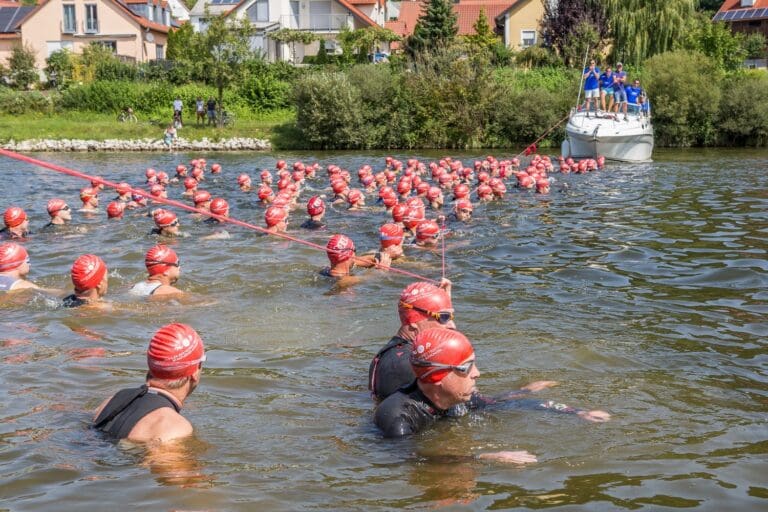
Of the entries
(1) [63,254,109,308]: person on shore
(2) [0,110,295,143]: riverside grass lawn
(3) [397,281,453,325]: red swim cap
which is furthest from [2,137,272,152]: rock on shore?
(3) [397,281,453,325]: red swim cap

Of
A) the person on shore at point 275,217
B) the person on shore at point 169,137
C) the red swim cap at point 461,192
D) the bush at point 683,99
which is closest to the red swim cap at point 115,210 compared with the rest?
the person on shore at point 275,217

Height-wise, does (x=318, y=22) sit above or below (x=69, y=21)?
below

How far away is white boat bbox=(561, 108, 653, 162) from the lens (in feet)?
104

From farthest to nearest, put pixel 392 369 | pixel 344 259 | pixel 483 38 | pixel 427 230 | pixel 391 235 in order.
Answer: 1. pixel 483 38
2. pixel 427 230
3. pixel 391 235
4. pixel 344 259
5. pixel 392 369

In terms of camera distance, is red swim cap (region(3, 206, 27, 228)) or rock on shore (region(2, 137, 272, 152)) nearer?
red swim cap (region(3, 206, 27, 228))

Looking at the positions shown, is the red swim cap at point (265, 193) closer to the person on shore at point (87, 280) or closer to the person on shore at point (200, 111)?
the person on shore at point (87, 280)

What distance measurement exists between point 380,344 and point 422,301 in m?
2.71

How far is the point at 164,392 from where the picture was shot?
570cm

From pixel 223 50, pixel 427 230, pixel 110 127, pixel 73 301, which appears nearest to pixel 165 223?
pixel 427 230

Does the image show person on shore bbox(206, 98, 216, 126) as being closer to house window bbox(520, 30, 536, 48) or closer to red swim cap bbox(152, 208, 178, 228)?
house window bbox(520, 30, 536, 48)

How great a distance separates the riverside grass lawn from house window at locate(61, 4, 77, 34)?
1996 cm

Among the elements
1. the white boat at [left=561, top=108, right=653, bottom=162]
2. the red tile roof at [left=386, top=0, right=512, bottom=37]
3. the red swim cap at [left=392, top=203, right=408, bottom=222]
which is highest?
the red tile roof at [left=386, top=0, right=512, bottom=37]

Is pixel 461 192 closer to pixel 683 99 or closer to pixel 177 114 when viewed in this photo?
pixel 683 99

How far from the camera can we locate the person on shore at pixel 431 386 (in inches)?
224
